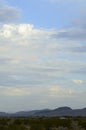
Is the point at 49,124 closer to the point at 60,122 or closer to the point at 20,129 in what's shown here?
the point at 60,122

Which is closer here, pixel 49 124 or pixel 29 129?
pixel 29 129

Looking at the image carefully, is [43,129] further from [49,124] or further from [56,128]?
[49,124]

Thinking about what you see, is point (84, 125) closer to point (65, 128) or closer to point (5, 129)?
point (65, 128)

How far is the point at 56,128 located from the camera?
1858 inches

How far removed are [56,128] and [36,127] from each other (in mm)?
2389

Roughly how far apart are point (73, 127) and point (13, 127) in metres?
7.06

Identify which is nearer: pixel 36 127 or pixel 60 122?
pixel 36 127

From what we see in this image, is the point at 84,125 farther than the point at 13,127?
Yes

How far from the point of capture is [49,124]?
51812 millimetres

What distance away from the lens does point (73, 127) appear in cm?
4869

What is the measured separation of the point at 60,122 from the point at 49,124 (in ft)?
6.99

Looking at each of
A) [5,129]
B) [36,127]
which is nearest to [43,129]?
[36,127]

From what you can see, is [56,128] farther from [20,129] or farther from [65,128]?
[20,129]

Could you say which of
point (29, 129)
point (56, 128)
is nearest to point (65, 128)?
point (56, 128)
